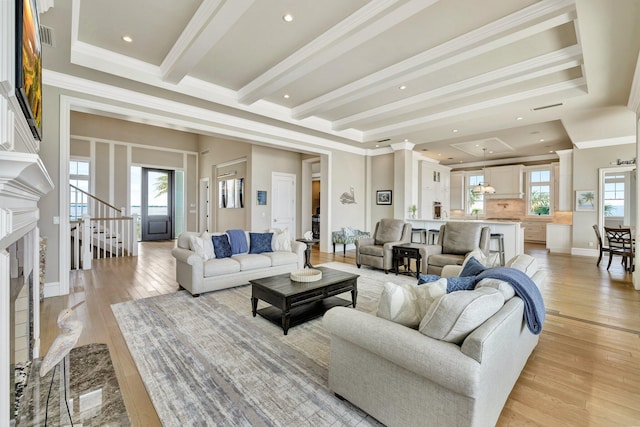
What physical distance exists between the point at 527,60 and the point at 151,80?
507 cm

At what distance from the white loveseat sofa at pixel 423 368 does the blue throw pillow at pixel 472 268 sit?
1.57 ft

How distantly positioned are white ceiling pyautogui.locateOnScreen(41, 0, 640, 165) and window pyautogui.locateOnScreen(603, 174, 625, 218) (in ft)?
9.62

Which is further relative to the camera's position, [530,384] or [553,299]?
[553,299]

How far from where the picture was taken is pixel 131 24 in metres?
3.19

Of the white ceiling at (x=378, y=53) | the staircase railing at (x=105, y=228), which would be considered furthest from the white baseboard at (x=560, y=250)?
the staircase railing at (x=105, y=228)

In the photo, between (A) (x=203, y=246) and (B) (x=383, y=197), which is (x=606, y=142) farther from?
(A) (x=203, y=246)

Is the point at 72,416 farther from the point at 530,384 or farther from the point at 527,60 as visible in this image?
the point at 527,60

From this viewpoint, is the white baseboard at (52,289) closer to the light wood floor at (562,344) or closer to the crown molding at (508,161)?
the light wood floor at (562,344)

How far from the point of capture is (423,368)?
1442 mm

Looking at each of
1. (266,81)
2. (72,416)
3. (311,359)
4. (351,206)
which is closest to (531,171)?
(351,206)

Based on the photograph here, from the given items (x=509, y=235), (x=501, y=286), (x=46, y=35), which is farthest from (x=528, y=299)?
(x=46, y=35)

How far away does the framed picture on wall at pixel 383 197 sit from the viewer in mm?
8320

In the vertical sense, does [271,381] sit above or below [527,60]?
below

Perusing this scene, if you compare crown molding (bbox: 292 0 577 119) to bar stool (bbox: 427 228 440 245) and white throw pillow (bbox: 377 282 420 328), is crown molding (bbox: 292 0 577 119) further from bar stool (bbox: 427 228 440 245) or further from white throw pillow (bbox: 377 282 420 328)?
bar stool (bbox: 427 228 440 245)
